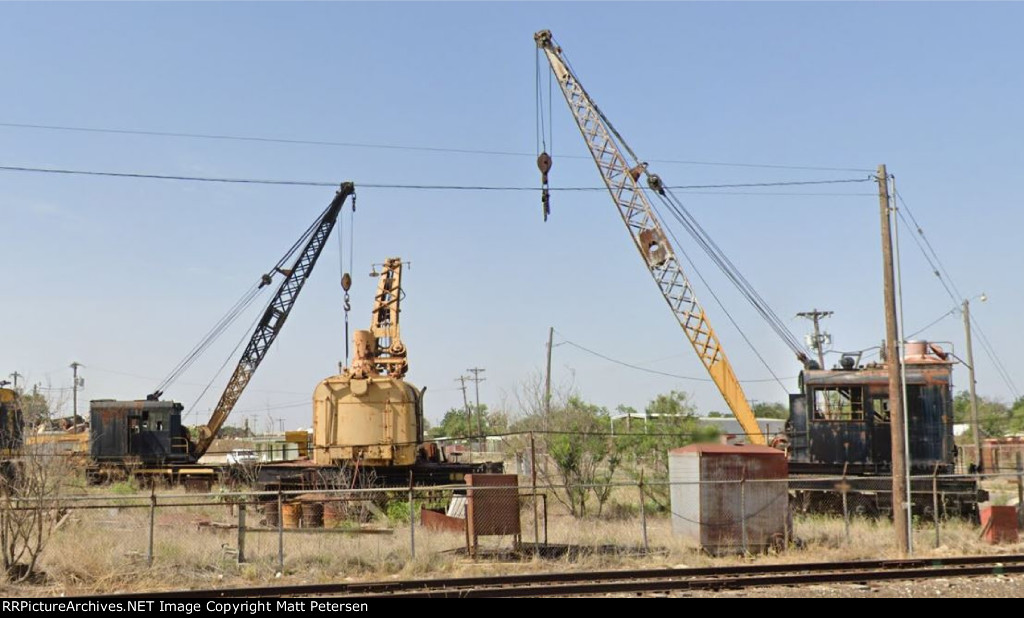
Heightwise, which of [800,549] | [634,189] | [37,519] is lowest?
[800,549]

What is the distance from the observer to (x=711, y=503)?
57.9 ft

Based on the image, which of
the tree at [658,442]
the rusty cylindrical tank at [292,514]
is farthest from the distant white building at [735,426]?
the rusty cylindrical tank at [292,514]

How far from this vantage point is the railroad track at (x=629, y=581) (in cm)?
1283

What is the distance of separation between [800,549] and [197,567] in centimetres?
1090

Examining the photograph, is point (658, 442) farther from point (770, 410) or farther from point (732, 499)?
point (770, 410)

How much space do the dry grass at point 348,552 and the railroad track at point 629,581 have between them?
134 cm

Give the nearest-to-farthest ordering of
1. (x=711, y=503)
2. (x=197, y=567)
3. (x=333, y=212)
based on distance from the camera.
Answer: (x=197, y=567) → (x=711, y=503) → (x=333, y=212)

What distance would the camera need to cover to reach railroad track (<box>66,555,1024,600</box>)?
1283 centimetres

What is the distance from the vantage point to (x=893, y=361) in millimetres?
17500

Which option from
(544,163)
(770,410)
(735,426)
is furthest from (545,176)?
(770,410)

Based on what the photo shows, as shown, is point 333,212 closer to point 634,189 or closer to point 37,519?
point 634,189

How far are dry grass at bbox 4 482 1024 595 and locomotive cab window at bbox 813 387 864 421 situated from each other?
3.95 meters
